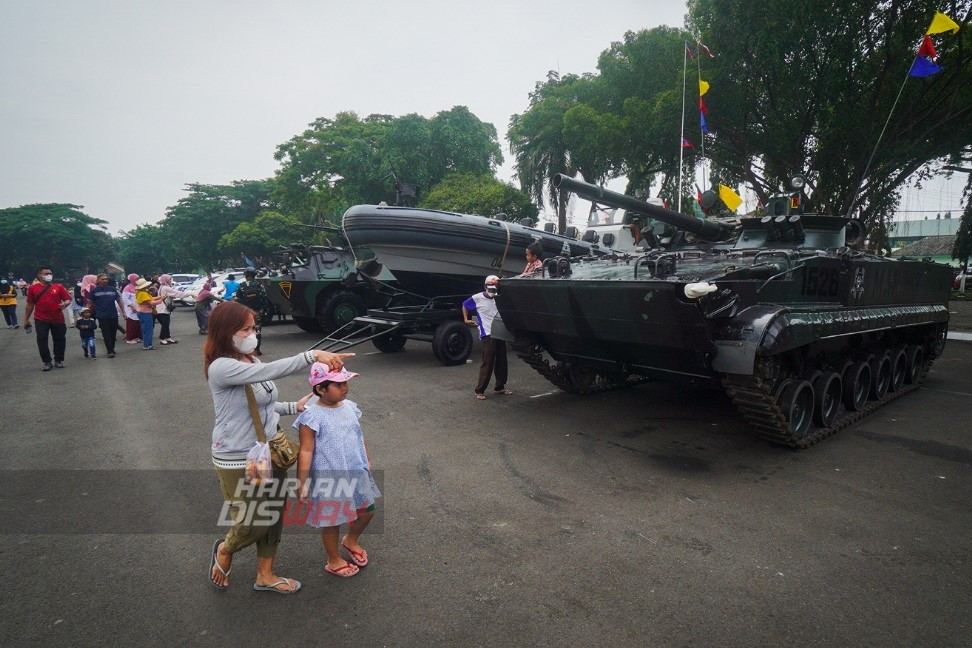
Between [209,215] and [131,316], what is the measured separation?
3695cm

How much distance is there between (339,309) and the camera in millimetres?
12055

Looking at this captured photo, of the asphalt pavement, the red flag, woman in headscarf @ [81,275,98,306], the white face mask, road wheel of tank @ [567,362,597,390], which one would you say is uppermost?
the red flag

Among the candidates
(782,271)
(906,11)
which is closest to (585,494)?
(782,271)

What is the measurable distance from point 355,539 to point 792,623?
2.20 meters

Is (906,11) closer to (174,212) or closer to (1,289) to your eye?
(1,289)

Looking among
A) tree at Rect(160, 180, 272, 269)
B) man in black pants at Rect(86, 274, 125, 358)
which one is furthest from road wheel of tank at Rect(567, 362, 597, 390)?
tree at Rect(160, 180, 272, 269)

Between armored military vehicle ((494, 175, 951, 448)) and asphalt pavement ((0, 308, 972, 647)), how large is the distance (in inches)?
22.7

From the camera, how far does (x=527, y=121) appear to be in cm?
2445

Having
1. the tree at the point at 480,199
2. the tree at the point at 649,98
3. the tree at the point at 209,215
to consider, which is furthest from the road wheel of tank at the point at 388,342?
the tree at the point at 209,215

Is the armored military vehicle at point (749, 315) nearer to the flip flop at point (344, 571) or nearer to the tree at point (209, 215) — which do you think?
the flip flop at point (344, 571)

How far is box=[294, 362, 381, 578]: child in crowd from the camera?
2.71 meters

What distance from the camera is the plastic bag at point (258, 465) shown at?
8.45 feet

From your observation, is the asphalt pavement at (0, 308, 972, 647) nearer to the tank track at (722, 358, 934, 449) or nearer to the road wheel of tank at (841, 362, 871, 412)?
the tank track at (722, 358, 934, 449)

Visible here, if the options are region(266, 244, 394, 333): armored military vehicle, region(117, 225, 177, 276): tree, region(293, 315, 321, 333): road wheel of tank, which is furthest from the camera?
region(117, 225, 177, 276): tree
